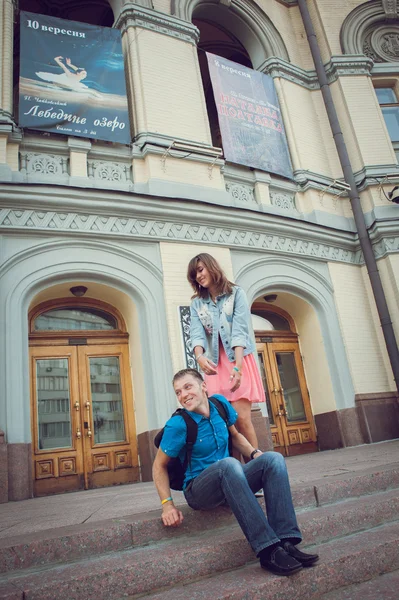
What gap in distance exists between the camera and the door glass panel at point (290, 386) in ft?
30.6

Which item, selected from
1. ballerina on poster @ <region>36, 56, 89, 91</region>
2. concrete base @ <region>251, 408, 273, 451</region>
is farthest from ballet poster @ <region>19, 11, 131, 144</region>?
concrete base @ <region>251, 408, 273, 451</region>

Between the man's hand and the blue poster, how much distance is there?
7482 mm

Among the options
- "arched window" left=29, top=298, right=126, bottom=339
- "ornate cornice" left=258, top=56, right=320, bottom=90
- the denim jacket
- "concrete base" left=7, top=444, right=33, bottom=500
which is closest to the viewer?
the denim jacket

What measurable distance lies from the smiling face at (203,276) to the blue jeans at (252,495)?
1.63 m

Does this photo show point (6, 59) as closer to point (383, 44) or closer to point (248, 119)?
point (248, 119)

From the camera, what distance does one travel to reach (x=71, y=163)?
7.73 metres

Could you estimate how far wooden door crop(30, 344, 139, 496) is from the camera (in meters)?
7.00

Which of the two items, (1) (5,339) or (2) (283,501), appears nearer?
(2) (283,501)

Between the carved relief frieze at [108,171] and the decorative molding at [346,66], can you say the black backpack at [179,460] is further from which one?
the decorative molding at [346,66]

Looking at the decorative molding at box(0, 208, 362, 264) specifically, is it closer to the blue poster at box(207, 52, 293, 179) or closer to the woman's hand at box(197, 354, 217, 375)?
the blue poster at box(207, 52, 293, 179)

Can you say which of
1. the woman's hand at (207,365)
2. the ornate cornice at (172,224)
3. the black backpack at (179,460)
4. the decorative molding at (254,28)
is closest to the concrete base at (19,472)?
the ornate cornice at (172,224)

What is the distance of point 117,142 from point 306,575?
7.34 metres

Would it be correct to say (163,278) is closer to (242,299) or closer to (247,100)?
(242,299)

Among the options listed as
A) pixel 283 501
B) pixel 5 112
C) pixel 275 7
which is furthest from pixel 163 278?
pixel 275 7
